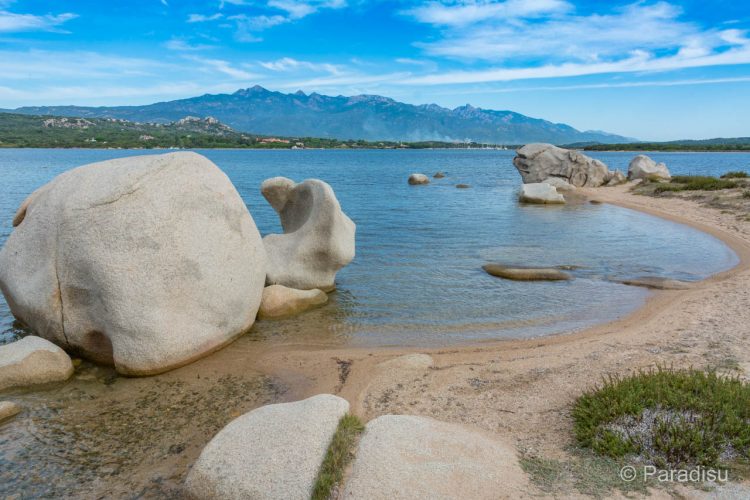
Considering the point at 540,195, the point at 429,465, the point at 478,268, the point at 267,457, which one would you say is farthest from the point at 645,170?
the point at 267,457

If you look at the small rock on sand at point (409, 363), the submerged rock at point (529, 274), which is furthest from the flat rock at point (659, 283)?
the small rock on sand at point (409, 363)

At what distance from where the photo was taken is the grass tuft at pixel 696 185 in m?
38.1

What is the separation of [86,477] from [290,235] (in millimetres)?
10105

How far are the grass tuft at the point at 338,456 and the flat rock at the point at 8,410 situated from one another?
6.03 metres

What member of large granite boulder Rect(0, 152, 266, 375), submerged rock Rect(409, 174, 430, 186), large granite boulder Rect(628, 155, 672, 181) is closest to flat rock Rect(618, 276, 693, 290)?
large granite boulder Rect(0, 152, 266, 375)

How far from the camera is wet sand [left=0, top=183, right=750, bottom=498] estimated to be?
7.04 m

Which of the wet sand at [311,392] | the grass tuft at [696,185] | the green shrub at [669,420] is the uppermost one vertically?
the grass tuft at [696,185]

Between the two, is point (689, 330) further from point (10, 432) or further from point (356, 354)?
point (10, 432)

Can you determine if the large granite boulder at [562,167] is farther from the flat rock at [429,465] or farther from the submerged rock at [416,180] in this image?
the flat rock at [429,465]

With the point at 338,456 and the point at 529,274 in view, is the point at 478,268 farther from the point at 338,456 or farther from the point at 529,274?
the point at 338,456

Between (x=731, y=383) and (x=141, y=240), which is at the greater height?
(x=141, y=240)

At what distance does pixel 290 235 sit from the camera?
1620 centimetres

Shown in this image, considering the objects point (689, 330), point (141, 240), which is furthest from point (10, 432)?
point (689, 330)

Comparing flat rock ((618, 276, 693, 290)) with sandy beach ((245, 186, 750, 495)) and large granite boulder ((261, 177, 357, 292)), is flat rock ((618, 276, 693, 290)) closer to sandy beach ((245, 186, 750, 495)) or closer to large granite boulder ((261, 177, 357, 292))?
sandy beach ((245, 186, 750, 495))
